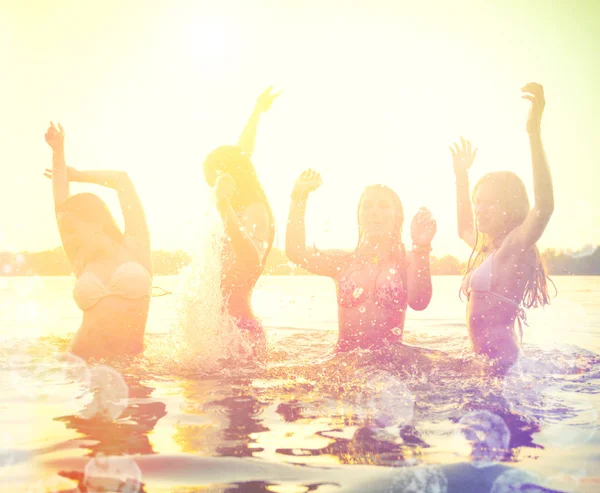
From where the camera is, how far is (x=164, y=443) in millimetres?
3859

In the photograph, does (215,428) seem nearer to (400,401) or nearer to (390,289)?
(400,401)

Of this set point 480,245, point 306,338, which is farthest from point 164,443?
point 306,338

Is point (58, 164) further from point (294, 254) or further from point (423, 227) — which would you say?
point (423, 227)

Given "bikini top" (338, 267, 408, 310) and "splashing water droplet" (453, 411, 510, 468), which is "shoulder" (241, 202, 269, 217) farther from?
"splashing water droplet" (453, 411, 510, 468)

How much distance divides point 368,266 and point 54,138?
3.87 meters

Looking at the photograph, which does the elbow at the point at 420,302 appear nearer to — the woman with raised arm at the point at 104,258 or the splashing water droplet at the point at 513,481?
the splashing water droplet at the point at 513,481

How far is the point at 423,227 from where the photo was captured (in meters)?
5.55

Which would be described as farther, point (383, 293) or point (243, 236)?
point (243, 236)

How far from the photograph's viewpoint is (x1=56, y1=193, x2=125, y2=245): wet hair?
21.7 feet

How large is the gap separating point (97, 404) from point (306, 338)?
17.5ft

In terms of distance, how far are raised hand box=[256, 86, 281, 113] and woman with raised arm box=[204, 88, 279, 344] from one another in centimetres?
177

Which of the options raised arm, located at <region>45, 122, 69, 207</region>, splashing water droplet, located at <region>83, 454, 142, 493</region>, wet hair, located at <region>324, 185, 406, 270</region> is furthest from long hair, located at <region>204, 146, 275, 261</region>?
splashing water droplet, located at <region>83, 454, 142, 493</region>

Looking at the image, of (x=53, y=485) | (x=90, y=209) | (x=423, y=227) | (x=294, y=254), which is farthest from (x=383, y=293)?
(x=53, y=485)

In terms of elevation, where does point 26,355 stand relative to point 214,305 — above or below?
below
